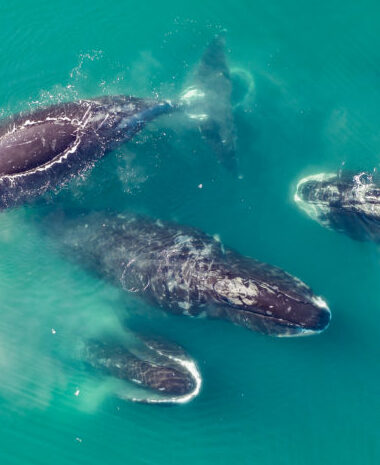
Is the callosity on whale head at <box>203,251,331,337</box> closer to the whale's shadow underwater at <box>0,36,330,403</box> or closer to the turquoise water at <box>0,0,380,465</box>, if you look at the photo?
the whale's shadow underwater at <box>0,36,330,403</box>

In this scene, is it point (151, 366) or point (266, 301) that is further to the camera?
point (151, 366)

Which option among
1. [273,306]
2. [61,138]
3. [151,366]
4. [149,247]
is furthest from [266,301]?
[61,138]

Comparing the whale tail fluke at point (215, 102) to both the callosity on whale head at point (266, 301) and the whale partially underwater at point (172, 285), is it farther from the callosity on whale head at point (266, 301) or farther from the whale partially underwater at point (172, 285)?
the callosity on whale head at point (266, 301)

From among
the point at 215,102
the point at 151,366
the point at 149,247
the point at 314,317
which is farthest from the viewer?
the point at 215,102

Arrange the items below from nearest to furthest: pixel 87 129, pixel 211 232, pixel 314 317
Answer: pixel 314 317, pixel 87 129, pixel 211 232

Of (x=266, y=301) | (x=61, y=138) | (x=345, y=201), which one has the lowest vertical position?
(x=266, y=301)

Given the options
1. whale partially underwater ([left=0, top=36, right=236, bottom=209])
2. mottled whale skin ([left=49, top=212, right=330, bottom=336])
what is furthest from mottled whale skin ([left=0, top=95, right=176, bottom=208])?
mottled whale skin ([left=49, top=212, right=330, bottom=336])

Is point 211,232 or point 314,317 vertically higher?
point 211,232

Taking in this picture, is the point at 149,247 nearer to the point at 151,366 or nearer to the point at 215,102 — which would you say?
the point at 151,366
